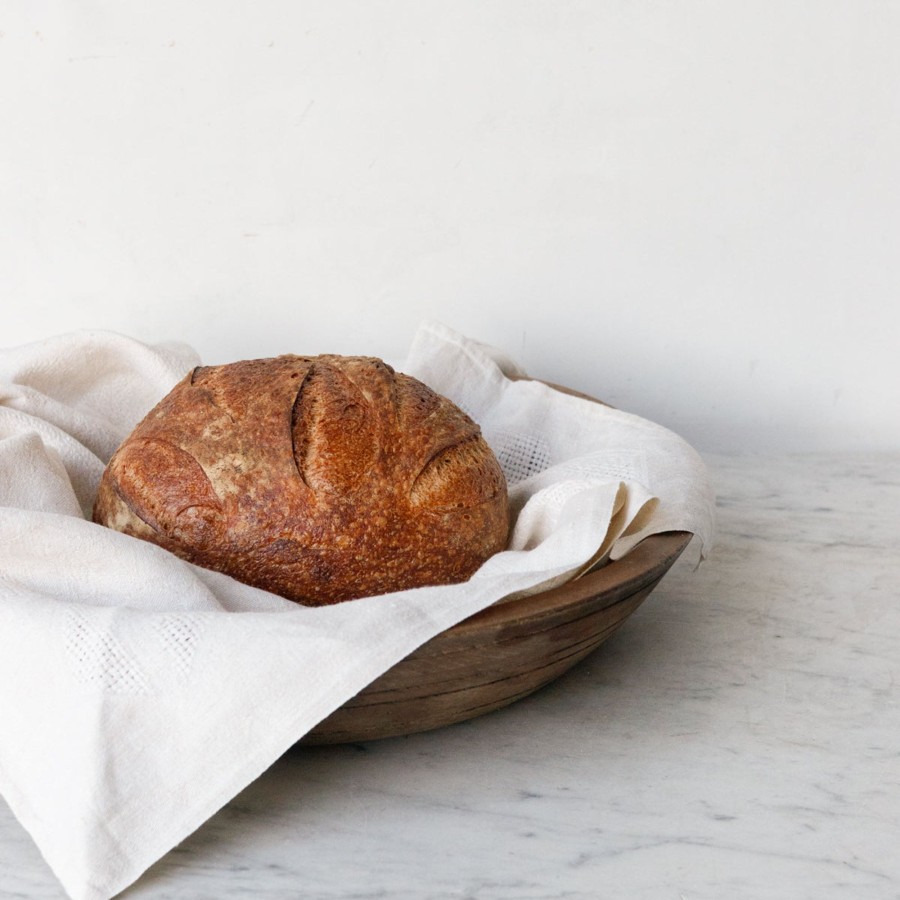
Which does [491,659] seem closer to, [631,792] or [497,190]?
[631,792]

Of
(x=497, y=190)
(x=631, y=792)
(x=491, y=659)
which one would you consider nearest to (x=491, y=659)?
(x=491, y=659)

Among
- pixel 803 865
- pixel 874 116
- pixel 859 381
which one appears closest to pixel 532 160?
pixel 874 116

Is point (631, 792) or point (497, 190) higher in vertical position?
point (497, 190)

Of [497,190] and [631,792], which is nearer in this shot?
[631,792]

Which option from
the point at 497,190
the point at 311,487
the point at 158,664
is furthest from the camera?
the point at 497,190

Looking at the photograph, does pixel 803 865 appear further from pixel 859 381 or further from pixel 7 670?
pixel 859 381

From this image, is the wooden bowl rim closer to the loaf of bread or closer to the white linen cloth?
the white linen cloth
